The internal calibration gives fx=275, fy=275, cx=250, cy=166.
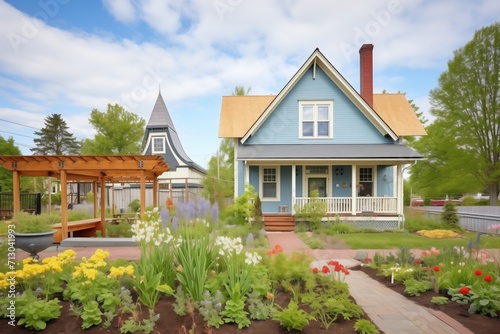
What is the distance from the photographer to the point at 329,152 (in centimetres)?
1331

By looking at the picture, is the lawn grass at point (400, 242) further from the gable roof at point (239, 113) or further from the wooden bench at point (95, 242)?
the gable roof at point (239, 113)

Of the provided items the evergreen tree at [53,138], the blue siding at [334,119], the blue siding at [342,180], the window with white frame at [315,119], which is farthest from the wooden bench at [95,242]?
the evergreen tree at [53,138]

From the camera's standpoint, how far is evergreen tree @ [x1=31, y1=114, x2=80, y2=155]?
29755 millimetres

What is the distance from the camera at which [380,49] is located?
1532 cm

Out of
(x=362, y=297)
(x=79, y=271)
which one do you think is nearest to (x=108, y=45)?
(x=79, y=271)

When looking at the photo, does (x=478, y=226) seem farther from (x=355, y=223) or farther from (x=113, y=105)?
(x=113, y=105)

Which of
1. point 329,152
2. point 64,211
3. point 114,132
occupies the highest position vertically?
point 114,132

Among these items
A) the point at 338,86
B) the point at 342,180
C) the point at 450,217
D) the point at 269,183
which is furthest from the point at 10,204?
the point at 450,217

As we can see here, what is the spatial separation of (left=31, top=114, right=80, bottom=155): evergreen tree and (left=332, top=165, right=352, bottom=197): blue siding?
28372mm

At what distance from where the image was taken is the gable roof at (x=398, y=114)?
1478cm

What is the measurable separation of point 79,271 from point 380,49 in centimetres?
1702

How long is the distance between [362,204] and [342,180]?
5.28 ft

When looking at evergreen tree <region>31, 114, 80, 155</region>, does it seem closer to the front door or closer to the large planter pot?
the large planter pot

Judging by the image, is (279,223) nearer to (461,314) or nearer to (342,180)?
(342,180)
